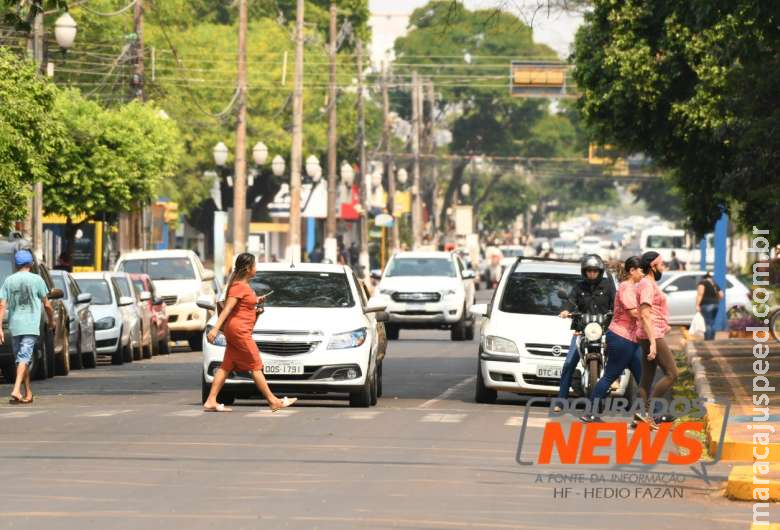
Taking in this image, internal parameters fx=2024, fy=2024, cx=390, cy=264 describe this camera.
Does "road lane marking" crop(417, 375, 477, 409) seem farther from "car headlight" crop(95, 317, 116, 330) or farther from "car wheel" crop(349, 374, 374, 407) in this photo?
"car headlight" crop(95, 317, 116, 330)

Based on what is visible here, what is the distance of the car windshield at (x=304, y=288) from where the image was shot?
22.9 m

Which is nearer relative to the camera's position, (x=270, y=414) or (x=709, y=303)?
(x=270, y=414)

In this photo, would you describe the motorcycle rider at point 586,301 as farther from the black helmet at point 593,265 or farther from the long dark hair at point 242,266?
the long dark hair at point 242,266

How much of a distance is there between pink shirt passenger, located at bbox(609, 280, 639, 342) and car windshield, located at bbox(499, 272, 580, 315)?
4055 millimetres

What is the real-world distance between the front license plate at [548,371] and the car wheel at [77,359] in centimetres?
1153

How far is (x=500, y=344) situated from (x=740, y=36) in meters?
6.59

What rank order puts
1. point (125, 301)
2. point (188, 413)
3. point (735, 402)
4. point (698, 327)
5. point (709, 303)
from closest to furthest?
1. point (188, 413)
2. point (735, 402)
3. point (125, 301)
4. point (709, 303)
5. point (698, 327)

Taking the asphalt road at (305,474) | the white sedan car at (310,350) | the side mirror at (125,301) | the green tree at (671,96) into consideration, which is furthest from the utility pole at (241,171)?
the white sedan car at (310,350)

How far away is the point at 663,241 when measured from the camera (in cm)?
10006

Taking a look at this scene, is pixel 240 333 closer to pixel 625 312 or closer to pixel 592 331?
pixel 592 331

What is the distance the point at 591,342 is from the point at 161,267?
2188cm

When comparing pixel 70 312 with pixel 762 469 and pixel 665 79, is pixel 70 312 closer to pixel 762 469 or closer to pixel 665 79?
pixel 665 79

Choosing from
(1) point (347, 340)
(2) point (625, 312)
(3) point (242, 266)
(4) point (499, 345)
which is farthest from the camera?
(4) point (499, 345)

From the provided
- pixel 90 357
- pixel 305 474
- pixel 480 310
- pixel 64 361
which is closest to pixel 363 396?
pixel 480 310
